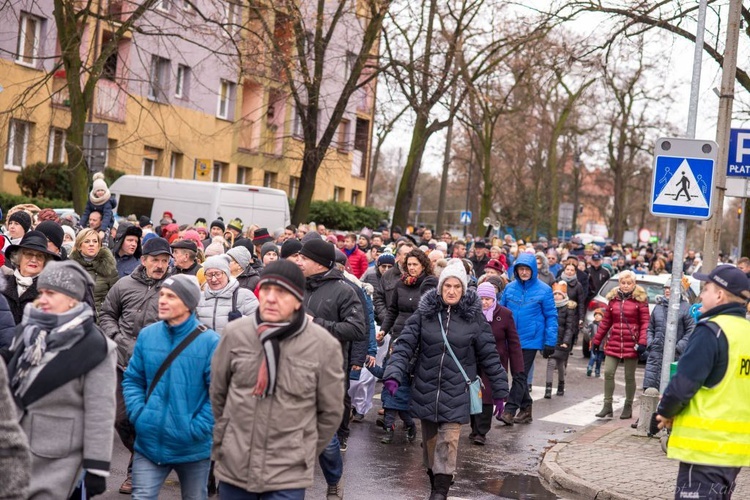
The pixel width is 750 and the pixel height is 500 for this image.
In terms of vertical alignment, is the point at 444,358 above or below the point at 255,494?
above

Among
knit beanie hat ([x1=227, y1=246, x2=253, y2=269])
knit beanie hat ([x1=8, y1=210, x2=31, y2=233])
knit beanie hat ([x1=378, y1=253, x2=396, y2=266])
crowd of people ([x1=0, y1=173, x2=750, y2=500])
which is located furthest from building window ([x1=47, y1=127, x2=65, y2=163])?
knit beanie hat ([x1=227, y1=246, x2=253, y2=269])

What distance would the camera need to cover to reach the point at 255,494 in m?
5.36

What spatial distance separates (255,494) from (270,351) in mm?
666

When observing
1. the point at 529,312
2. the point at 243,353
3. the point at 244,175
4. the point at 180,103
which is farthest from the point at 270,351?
the point at 244,175

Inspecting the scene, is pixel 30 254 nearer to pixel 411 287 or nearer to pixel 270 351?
pixel 270 351

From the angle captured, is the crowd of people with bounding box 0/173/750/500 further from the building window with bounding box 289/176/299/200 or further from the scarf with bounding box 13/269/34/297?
the building window with bounding box 289/176/299/200

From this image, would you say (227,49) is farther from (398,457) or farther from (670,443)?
(670,443)

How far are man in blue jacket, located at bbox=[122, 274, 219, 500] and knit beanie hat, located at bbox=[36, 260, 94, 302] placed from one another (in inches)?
35.7

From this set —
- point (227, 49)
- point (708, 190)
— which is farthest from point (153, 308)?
point (227, 49)

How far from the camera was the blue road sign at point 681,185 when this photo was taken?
10.8 metres

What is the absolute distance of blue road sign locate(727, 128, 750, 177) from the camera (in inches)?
514

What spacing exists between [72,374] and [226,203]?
19383 millimetres

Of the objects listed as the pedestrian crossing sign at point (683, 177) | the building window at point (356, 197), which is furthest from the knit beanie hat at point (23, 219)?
the building window at point (356, 197)

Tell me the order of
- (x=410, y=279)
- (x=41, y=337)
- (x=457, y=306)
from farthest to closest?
(x=410, y=279) → (x=457, y=306) → (x=41, y=337)
